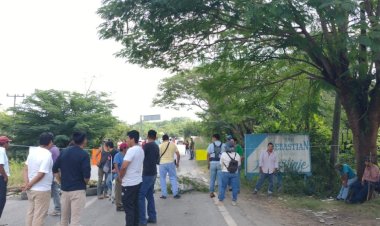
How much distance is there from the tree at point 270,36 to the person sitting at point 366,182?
24.1 inches

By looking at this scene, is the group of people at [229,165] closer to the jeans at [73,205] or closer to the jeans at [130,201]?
the jeans at [130,201]

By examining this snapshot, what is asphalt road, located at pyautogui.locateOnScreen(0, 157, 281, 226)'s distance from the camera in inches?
354

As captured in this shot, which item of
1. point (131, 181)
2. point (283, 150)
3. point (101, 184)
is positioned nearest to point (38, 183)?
point (131, 181)

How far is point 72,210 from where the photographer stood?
22.2 ft

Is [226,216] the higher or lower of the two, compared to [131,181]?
lower

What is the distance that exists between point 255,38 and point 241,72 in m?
2.07

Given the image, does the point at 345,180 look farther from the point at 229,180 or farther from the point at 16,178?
the point at 16,178

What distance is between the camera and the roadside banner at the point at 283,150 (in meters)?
14.9

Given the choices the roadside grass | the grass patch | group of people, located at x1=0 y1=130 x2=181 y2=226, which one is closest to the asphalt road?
group of people, located at x1=0 y1=130 x2=181 y2=226

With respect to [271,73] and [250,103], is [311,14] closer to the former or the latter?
[271,73]

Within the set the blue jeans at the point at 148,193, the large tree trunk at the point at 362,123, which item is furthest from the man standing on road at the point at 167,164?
the large tree trunk at the point at 362,123

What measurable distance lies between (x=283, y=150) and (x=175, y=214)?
6258mm

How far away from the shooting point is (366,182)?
12.3m

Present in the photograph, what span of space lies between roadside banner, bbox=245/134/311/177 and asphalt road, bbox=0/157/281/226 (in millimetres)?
3230
